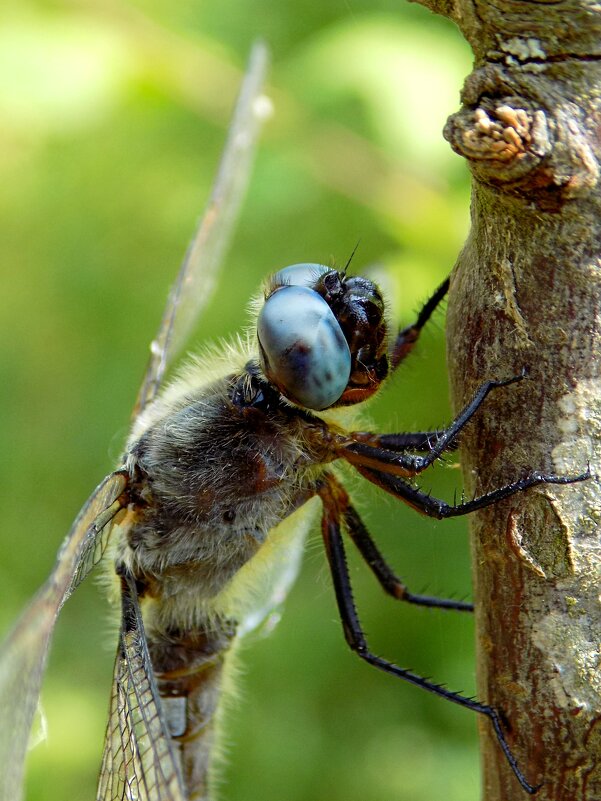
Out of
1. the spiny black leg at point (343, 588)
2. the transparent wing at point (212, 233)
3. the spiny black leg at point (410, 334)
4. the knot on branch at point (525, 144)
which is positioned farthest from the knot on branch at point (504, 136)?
the transparent wing at point (212, 233)

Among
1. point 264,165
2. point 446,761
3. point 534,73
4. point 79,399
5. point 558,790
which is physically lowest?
point 558,790

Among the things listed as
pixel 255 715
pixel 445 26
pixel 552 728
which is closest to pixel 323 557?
pixel 552 728

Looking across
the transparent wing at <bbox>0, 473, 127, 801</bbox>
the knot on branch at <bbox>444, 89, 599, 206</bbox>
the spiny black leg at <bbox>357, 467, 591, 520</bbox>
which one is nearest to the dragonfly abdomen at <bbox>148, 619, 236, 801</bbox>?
the spiny black leg at <bbox>357, 467, 591, 520</bbox>

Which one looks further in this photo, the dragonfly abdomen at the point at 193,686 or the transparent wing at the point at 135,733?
the dragonfly abdomen at the point at 193,686

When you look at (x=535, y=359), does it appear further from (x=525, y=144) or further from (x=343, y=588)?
(x=343, y=588)

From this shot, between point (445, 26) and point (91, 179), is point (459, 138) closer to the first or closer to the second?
point (445, 26)

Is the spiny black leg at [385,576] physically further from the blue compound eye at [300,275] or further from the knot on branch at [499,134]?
the knot on branch at [499,134]

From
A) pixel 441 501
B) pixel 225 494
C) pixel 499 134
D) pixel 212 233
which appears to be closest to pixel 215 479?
pixel 225 494
